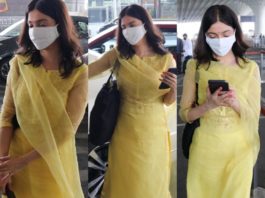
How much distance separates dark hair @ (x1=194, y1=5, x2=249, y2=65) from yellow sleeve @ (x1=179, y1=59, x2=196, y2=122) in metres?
0.06

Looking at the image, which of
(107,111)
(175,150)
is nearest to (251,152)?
(175,150)

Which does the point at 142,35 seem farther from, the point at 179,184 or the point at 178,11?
the point at 179,184

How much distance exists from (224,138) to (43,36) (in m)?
1.14

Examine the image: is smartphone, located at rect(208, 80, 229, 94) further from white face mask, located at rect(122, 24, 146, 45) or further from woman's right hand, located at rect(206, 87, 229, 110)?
white face mask, located at rect(122, 24, 146, 45)

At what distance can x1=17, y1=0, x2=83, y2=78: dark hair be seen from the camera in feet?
6.71

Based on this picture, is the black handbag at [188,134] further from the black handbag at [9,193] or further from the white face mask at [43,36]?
the black handbag at [9,193]

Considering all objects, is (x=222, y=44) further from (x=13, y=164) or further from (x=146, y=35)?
(x=13, y=164)

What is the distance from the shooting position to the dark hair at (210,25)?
2324mm

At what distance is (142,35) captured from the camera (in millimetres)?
2217

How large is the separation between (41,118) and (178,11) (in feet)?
3.12

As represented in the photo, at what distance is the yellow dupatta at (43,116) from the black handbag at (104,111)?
13cm

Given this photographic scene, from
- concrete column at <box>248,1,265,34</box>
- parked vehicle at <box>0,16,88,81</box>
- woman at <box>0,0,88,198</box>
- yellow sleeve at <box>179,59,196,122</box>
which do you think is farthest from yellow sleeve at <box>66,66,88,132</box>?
concrete column at <box>248,1,265,34</box>

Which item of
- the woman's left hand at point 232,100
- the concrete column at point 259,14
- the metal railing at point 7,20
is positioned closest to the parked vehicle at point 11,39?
the metal railing at point 7,20

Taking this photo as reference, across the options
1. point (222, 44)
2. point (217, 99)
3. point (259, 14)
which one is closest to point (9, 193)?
point (217, 99)
